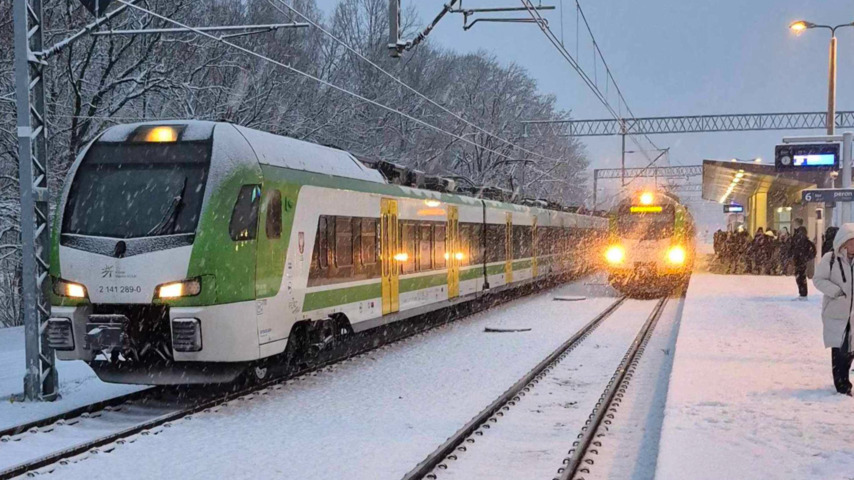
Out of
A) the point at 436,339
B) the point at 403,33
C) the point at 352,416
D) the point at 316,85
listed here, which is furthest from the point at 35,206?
the point at 403,33

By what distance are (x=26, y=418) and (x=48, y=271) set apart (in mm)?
1628

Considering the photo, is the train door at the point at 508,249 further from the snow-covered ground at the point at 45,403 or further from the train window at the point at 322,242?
the snow-covered ground at the point at 45,403

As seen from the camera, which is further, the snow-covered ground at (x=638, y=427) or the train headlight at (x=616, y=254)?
the train headlight at (x=616, y=254)

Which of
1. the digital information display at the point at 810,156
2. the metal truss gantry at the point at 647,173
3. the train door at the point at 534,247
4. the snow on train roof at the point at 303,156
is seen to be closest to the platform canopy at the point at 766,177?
the digital information display at the point at 810,156

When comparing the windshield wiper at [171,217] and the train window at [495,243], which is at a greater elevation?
the windshield wiper at [171,217]

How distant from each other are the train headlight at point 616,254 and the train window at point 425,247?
943 centimetres

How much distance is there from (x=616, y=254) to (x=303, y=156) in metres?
14.5

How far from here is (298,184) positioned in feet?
33.0

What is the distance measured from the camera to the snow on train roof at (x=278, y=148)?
9.33 meters

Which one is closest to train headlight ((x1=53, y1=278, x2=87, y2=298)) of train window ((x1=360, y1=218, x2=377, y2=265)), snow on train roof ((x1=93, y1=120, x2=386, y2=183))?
→ snow on train roof ((x1=93, y1=120, x2=386, y2=183))

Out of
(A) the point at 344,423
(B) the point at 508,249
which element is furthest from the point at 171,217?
(B) the point at 508,249

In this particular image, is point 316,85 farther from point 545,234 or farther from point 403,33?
point 545,234

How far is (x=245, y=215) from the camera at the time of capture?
8.97 metres

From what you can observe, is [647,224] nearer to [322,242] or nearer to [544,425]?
[322,242]
